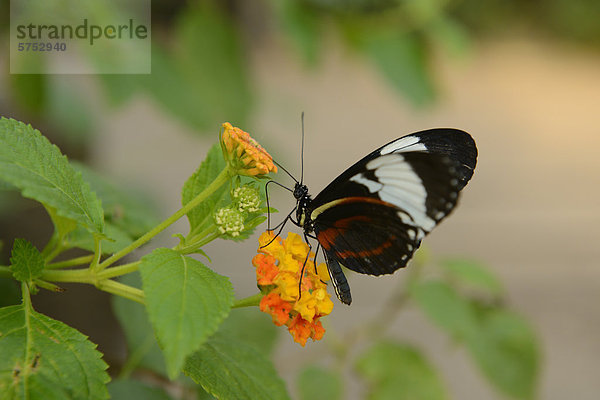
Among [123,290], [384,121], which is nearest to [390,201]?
[123,290]

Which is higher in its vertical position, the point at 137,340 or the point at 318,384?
the point at 137,340

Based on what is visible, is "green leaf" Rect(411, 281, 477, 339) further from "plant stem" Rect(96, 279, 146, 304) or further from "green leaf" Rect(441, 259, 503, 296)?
"plant stem" Rect(96, 279, 146, 304)

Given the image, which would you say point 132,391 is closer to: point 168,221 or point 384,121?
point 168,221

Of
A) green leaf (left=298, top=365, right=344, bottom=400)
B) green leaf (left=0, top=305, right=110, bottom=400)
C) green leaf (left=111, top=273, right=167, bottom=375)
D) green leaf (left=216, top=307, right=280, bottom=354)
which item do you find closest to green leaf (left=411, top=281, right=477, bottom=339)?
green leaf (left=298, top=365, right=344, bottom=400)

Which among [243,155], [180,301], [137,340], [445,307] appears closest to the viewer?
[180,301]

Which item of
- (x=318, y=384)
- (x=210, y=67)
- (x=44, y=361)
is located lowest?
(x=318, y=384)

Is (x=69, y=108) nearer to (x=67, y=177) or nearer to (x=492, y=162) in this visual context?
(x=67, y=177)

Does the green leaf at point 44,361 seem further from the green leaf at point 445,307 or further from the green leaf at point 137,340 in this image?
the green leaf at point 445,307

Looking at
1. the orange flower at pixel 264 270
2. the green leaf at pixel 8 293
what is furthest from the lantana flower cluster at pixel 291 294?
the green leaf at pixel 8 293
